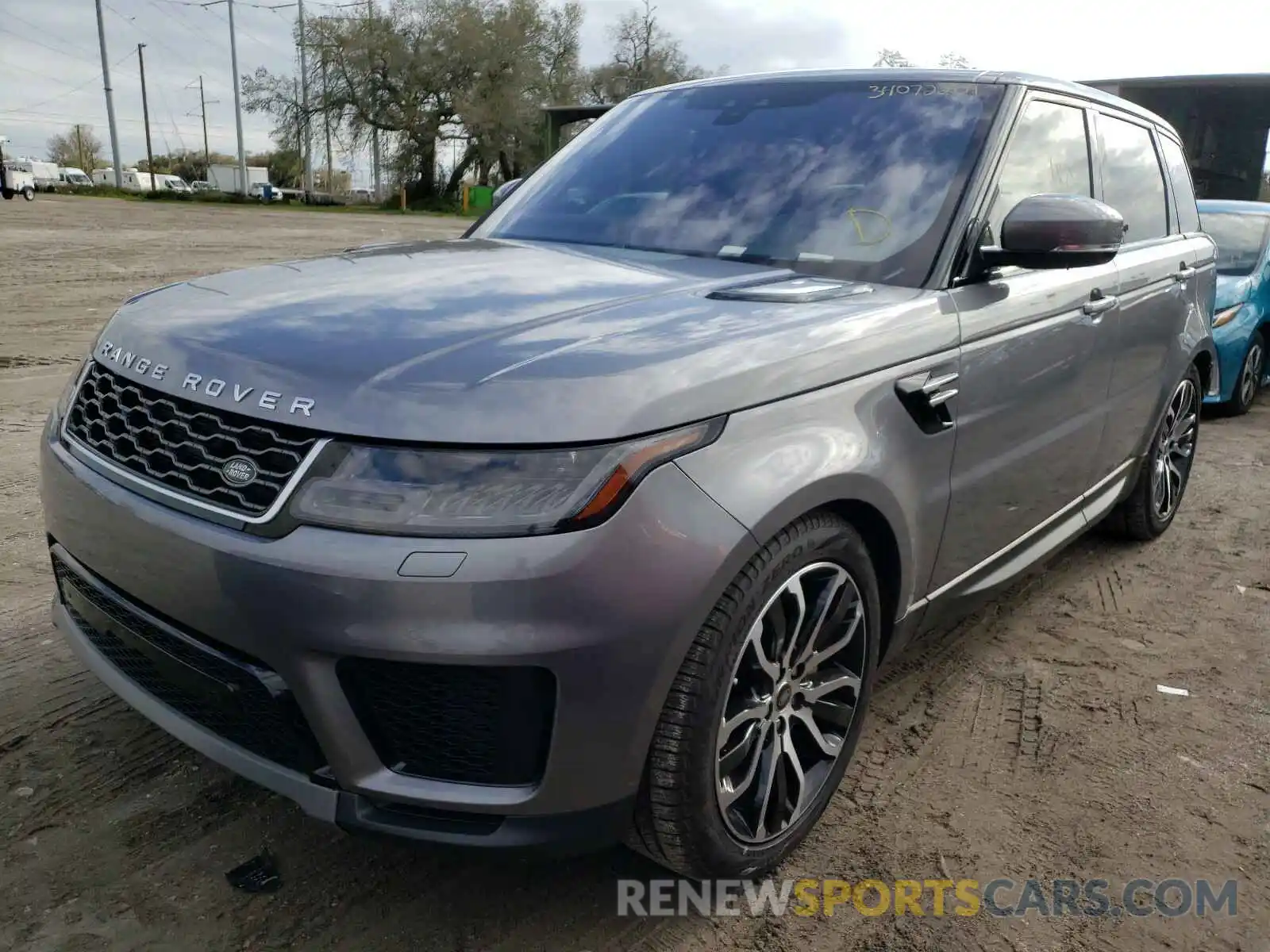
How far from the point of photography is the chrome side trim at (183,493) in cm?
183

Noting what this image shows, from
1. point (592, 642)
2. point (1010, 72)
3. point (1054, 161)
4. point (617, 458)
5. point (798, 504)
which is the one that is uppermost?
point (1010, 72)

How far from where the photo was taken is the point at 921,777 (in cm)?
279

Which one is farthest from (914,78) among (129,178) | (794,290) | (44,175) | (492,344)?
(129,178)

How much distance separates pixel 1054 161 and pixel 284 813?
2899mm

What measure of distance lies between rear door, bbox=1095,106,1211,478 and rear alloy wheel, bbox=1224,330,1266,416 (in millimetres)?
3820

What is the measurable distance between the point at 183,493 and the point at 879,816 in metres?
1.77

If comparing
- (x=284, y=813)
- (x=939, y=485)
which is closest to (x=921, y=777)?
(x=939, y=485)

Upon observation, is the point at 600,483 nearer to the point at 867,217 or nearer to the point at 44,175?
the point at 867,217

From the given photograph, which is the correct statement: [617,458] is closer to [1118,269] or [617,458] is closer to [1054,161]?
[1054,161]

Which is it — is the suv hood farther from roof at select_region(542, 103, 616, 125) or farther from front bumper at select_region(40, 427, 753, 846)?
roof at select_region(542, 103, 616, 125)

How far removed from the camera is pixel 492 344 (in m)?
1.99

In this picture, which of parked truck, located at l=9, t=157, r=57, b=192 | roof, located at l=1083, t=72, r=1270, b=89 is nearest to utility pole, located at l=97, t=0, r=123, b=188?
parked truck, located at l=9, t=157, r=57, b=192

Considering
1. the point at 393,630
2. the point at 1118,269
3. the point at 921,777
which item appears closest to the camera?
the point at 393,630

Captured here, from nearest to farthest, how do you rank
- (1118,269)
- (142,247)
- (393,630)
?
(393,630), (1118,269), (142,247)
